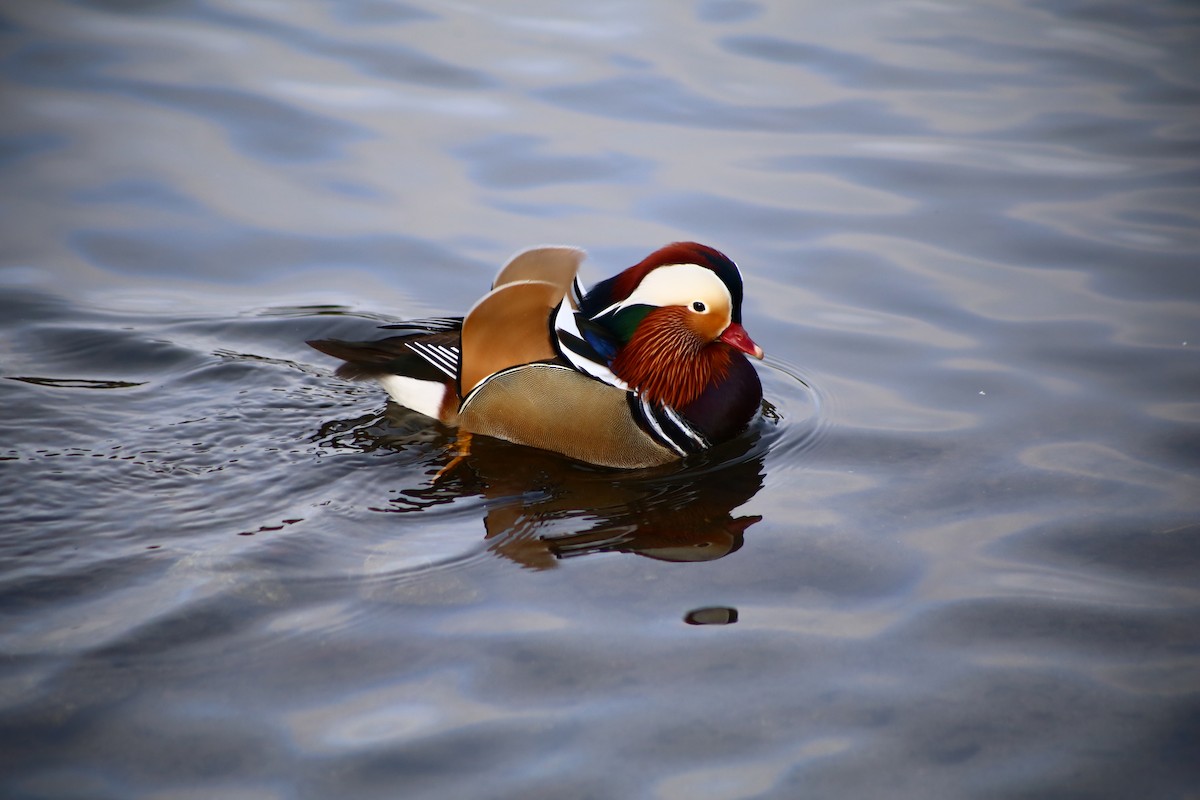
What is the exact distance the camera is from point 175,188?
27.8ft

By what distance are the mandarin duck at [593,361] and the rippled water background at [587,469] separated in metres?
0.19

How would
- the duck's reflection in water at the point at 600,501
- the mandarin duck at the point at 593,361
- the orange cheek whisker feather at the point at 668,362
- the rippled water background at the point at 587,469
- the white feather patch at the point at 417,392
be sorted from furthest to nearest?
the white feather patch at the point at 417,392, the orange cheek whisker feather at the point at 668,362, the mandarin duck at the point at 593,361, the duck's reflection in water at the point at 600,501, the rippled water background at the point at 587,469

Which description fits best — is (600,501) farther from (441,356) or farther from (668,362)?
(441,356)

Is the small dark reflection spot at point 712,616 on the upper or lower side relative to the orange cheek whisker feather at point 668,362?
lower

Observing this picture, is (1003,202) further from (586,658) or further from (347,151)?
(586,658)

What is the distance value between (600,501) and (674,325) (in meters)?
1.07

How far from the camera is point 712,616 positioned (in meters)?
4.41

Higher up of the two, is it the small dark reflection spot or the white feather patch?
the white feather patch

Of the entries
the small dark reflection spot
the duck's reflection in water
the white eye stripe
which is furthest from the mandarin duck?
the small dark reflection spot

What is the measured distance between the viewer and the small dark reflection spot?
4.37 metres

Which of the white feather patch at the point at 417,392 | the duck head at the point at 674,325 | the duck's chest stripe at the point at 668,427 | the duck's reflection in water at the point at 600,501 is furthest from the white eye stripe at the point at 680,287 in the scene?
the white feather patch at the point at 417,392

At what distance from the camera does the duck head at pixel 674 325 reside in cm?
582

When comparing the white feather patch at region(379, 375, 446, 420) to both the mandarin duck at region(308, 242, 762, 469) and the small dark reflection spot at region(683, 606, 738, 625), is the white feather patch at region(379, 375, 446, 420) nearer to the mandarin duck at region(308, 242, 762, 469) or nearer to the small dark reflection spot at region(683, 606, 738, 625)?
the mandarin duck at region(308, 242, 762, 469)

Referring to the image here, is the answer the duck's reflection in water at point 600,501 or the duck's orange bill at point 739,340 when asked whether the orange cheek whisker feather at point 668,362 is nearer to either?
the duck's orange bill at point 739,340
